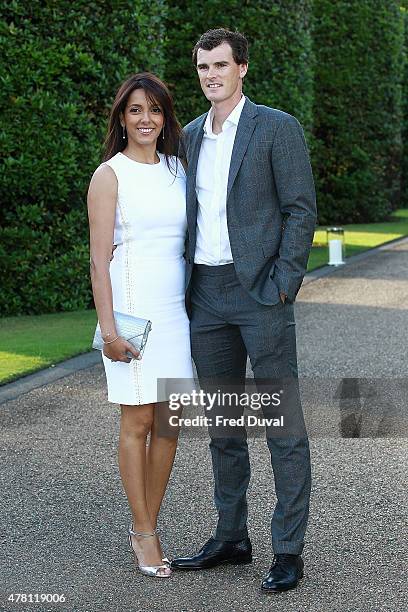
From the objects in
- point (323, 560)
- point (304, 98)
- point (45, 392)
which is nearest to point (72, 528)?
point (323, 560)

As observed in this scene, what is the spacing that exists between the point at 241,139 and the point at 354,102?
20.1m

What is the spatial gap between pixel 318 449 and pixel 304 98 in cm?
1275

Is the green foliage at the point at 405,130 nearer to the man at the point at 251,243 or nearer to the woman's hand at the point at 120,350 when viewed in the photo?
the man at the point at 251,243

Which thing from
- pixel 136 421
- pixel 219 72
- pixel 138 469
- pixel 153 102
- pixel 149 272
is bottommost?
pixel 138 469

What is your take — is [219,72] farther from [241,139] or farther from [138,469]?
[138,469]

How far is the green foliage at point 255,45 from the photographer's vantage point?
17141 millimetres

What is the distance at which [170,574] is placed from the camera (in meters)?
4.57

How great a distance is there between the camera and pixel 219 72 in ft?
14.5

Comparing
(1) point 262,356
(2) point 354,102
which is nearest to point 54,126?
(1) point 262,356

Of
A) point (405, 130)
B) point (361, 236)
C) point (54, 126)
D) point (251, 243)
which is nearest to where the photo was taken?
point (251, 243)

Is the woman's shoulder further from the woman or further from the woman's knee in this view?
the woman's knee

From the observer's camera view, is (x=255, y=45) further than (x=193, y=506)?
Yes

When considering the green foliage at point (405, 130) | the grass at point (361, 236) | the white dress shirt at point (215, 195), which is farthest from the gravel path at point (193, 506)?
the green foliage at point (405, 130)

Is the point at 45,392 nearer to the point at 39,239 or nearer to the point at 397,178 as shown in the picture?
the point at 39,239
